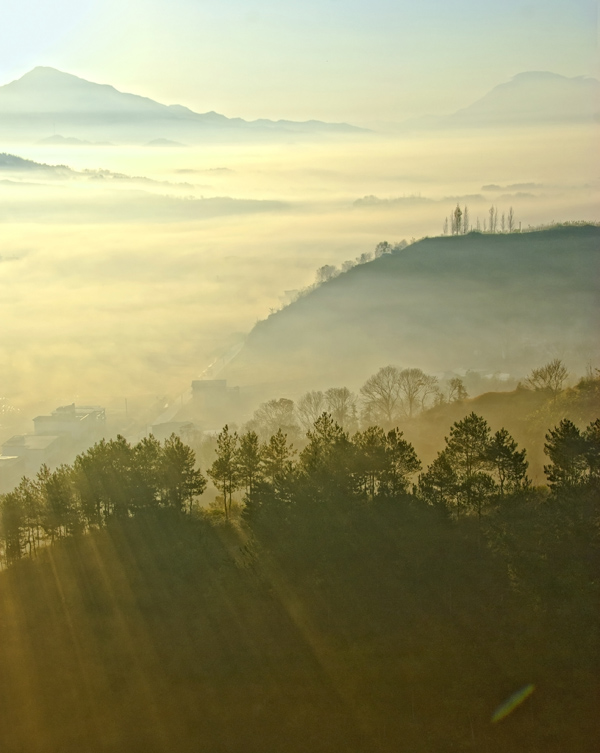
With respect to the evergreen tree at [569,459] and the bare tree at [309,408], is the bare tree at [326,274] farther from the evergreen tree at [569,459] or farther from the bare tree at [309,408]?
the evergreen tree at [569,459]

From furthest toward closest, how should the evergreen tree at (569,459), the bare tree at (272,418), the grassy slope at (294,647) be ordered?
the bare tree at (272,418), the evergreen tree at (569,459), the grassy slope at (294,647)

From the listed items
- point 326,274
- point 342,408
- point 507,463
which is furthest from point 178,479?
point 326,274

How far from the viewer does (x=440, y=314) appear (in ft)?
512

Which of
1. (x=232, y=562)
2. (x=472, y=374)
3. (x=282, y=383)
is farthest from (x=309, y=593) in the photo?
(x=282, y=383)

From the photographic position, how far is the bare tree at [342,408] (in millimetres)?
72938

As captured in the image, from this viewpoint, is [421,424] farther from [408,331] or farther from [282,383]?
[408,331]

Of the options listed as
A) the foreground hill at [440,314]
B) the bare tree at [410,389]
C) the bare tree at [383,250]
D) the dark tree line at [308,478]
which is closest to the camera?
the dark tree line at [308,478]

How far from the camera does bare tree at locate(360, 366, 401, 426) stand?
74.8 metres

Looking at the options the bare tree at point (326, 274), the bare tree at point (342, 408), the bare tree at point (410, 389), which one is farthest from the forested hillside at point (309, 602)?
the bare tree at point (326, 274)

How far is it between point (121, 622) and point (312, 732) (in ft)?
31.0

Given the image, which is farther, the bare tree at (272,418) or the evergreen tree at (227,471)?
the bare tree at (272,418)

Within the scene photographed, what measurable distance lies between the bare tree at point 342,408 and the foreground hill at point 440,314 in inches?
1995

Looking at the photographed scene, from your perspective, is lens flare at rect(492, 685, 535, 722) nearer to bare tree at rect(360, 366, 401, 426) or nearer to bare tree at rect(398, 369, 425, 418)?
bare tree at rect(360, 366, 401, 426)

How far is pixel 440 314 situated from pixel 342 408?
84.9 m
